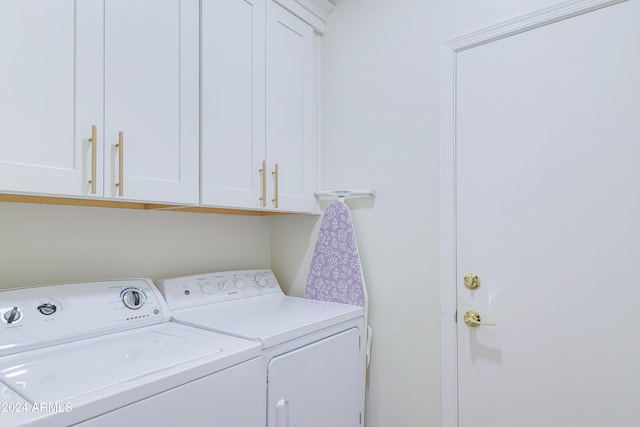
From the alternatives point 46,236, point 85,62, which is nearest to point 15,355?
point 46,236

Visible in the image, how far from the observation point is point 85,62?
1.16 metres

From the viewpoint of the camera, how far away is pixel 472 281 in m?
1.59

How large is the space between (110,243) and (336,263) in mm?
1038

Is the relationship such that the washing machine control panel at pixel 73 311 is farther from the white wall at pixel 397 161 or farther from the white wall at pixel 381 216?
the white wall at pixel 397 161

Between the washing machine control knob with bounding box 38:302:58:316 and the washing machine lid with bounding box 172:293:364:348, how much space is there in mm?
427

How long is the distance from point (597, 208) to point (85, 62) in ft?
5.82

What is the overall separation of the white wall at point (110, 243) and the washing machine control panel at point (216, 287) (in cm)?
11

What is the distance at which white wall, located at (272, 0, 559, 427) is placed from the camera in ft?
5.57

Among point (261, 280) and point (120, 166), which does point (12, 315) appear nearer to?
point (120, 166)

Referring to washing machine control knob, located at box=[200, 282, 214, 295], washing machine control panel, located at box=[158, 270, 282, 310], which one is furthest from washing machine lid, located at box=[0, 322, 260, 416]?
washing machine control knob, located at box=[200, 282, 214, 295]

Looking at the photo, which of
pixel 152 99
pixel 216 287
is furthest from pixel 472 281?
pixel 152 99

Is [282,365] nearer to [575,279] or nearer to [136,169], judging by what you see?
[136,169]

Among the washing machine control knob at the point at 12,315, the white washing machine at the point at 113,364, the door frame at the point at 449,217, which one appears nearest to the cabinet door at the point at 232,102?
the white washing machine at the point at 113,364

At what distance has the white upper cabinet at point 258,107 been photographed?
1530 millimetres
